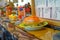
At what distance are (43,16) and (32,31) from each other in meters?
0.29

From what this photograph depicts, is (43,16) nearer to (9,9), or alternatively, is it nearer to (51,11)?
(51,11)

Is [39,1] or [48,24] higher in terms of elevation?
[39,1]

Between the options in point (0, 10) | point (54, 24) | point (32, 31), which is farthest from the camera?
point (0, 10)

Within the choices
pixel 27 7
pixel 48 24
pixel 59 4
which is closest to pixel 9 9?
pixel 27 7

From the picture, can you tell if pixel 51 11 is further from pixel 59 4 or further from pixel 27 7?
pixel 27 7

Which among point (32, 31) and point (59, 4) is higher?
point (59, 4)

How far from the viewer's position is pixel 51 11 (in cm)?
92

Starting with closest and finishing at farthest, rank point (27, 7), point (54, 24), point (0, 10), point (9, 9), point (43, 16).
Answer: point (54, 24)
point (43, 16)
point (27, 7)
point (9, 9)
point (0, 10)

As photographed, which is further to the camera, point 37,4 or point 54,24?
point 37,4

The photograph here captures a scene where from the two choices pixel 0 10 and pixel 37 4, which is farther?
pixel 0 10

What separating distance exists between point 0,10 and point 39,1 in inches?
35.7

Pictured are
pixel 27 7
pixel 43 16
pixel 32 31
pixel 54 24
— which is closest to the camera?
pixel 32 31

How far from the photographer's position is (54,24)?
89cm

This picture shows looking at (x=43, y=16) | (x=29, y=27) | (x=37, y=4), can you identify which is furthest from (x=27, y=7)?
(x=29, y=27)
